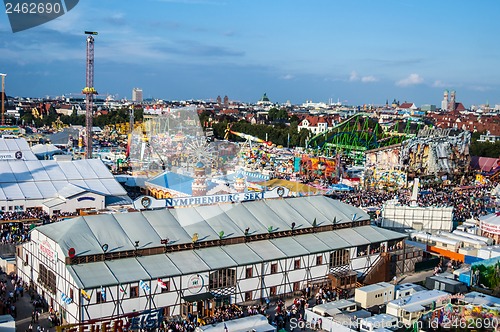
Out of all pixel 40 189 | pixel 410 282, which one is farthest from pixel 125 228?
pixel 40 189

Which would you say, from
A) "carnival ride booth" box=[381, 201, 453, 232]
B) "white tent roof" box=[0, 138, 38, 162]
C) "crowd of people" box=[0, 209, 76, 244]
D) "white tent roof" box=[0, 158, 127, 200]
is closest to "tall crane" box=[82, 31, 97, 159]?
"white tent roof" box=[0, 138, 38, 162]

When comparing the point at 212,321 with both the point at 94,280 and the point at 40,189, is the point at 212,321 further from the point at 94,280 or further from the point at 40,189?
the point at 40,189

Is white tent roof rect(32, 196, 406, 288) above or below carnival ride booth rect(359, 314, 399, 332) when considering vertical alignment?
above

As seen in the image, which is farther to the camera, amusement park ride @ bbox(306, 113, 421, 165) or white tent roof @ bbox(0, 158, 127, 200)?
amusement park ride @ bbox(306, 113, 421, 165)

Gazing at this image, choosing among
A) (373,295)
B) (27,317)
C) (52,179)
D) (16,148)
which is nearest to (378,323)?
(373,295)

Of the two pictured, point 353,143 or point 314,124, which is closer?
point 353,143

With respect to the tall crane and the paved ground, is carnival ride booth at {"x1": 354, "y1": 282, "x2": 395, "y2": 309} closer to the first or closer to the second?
the paved ground

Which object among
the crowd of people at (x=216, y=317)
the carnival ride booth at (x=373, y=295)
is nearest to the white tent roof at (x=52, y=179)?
the crowd of people at (x=216, y=317)

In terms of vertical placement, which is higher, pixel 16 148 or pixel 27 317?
pixel 16 148

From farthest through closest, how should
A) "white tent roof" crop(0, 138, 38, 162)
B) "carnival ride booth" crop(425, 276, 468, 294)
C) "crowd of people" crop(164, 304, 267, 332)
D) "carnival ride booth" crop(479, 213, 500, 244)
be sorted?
"white tent roof" crop(0, 138, 38, 162) < "carnival ride booth" crop(479, 213, 500, 244) < "carnival ride booth" crop(425, 276, 468, 294) < "crowd of people" crop(164, 304, 267, 332)

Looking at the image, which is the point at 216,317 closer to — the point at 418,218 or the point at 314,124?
the point at 418,218

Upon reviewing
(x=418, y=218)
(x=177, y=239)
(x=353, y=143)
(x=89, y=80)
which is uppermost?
(x=89, y=80)
